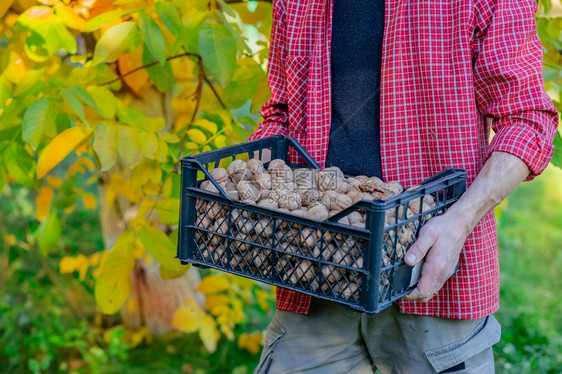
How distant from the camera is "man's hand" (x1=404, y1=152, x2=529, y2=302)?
1259 mm

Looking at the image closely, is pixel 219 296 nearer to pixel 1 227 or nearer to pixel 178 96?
pixel 178 96

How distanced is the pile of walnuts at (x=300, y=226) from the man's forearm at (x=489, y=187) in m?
0.07

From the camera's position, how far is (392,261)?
1.19 m

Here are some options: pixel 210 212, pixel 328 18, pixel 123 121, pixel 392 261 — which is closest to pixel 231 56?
pixel 328 18

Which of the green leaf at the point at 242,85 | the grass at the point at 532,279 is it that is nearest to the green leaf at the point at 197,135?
the green leaf at the point at 242,85

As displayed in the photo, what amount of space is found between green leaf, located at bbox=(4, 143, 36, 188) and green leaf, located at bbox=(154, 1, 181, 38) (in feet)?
1.82

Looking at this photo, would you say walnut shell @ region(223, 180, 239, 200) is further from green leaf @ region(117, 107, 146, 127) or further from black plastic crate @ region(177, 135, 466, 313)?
green leaf @ region(117, 107, 146, 127)

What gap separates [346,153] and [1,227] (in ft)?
10.8

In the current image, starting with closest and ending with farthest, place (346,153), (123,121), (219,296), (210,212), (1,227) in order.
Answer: (210,212) < (346,153) < (123,121) < (219,296) < (1,227)

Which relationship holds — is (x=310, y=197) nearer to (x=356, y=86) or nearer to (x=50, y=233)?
(x=356, y=86)

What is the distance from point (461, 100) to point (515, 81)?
0.12 metres

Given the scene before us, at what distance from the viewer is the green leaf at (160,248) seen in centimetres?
184

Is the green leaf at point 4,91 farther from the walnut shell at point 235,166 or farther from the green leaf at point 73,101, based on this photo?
the walnut shell at point 235,166

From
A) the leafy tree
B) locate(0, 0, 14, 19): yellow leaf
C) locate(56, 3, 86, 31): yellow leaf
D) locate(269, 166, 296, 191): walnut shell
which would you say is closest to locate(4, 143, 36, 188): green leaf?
the leafy tree
